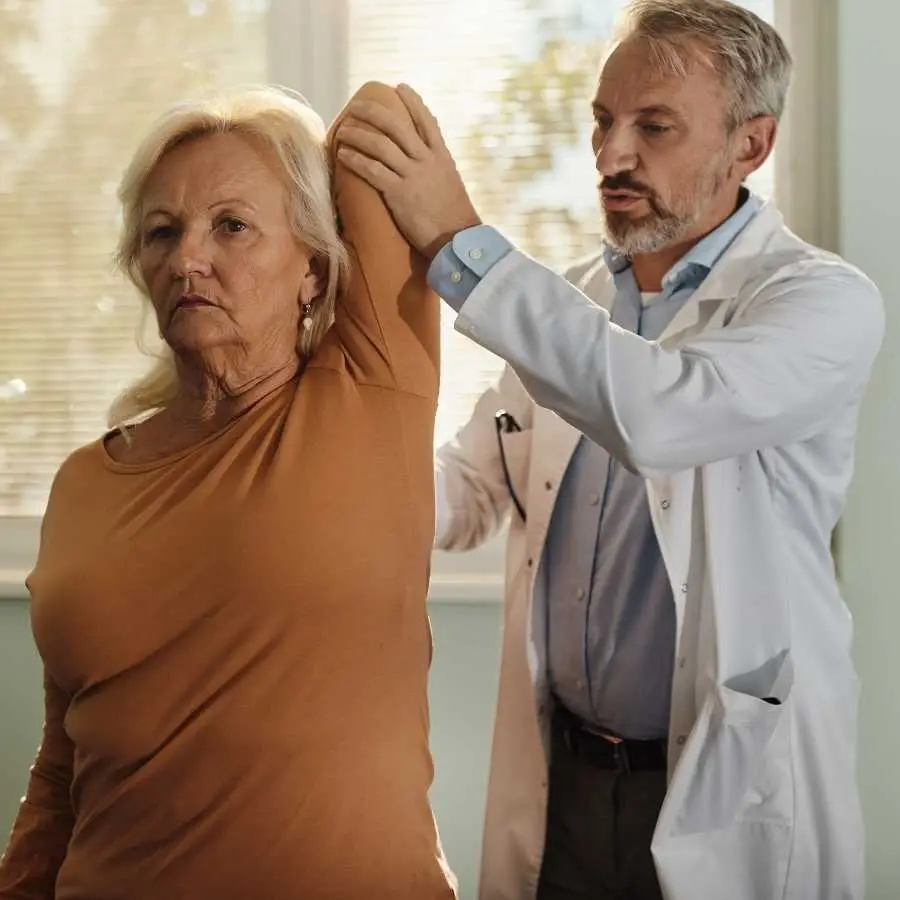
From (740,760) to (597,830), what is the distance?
0.30 meters

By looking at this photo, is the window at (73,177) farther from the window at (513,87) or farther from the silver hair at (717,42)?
the silver hair at (717,42)

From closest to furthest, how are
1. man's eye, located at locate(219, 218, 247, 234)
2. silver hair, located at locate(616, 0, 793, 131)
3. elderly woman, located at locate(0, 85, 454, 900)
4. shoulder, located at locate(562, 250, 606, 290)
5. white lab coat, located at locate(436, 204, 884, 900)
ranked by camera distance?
elderly woman, located at locate(0, 85, 454, 900) < man's eye, located at locate(219, 218, 247, 234) < white lab coat, located at locate(436, 204, 884, 900) < silver hair, located at locate(616, 0, 793, 131) < shoulder, located at locate(562, 250, 606, 290)

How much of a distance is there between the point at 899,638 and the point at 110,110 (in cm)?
176

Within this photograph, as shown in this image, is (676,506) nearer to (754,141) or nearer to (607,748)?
(607,748)

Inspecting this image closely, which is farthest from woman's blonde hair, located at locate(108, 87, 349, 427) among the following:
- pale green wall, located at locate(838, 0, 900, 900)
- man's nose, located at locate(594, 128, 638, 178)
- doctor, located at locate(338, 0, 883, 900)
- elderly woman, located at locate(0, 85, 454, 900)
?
pale green wall, located at locate(838, 0, 900, 900)

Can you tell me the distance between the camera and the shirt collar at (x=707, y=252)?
1.65m

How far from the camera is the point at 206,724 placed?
111cm

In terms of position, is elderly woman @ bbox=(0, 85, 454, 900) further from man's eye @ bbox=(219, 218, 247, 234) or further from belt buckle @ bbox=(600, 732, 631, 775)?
belt buckle @ bbox=(600, 732, 631, 775)

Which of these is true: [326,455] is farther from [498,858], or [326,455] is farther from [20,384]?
[20,384]

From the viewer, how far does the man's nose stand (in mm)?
1617

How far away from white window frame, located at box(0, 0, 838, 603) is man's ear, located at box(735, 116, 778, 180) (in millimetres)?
381

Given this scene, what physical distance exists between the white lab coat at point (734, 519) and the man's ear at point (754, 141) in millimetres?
74

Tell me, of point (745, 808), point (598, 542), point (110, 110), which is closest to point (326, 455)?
point (598, 542)

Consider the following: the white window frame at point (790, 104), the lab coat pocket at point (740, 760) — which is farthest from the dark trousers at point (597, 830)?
the white window frame at point (790, 104)
